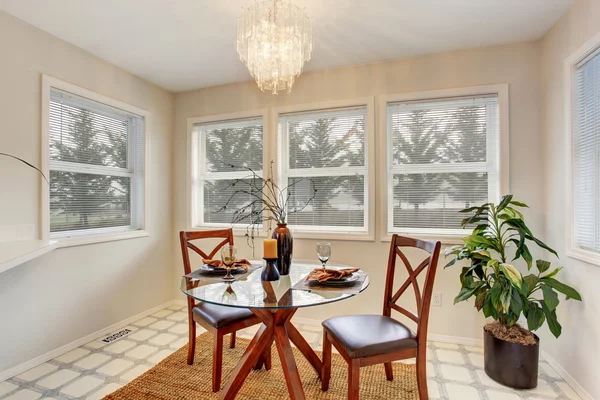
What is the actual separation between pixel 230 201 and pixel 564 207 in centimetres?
296

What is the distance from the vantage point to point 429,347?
262 cm

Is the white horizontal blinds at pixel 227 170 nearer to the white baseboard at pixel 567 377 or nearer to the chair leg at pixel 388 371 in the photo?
the chair leg at pixel 388 371

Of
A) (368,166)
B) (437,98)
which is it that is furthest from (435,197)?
(437,98)

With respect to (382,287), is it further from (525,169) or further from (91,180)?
(91,180)

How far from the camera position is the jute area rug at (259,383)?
192cm

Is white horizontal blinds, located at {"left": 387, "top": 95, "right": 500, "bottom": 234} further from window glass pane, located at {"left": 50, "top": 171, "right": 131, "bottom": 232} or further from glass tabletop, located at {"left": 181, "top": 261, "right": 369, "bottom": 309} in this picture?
window glass pane, located at {"left": 50, "top": 171, "right": 131, "bottom": 232}

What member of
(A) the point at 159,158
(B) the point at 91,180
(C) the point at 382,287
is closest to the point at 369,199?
(C) the point at 382,287

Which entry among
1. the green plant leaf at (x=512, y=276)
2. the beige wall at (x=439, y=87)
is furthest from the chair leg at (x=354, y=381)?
the beige wall at (x=439, y=87)

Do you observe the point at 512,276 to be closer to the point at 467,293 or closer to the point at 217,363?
the point at 467,293

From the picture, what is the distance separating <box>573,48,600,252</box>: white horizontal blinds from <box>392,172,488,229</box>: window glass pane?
0.68m

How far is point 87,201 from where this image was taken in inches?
112

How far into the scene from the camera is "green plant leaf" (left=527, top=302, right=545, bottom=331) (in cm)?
198

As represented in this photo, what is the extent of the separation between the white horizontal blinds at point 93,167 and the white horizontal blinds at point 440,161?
2.65 metres

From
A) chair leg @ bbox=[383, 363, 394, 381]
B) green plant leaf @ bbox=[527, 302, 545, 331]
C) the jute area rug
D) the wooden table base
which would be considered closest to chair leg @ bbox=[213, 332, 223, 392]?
the jute area rug
